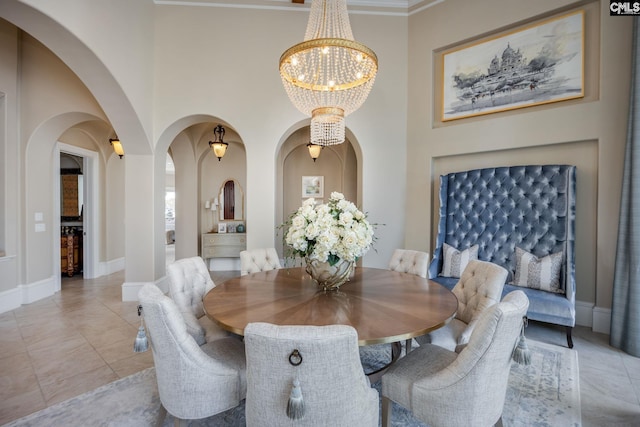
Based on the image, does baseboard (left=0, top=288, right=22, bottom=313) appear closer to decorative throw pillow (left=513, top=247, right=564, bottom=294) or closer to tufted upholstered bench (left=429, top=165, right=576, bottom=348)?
tufted upholstered bench (left=429, top=165, right=576, bottom=348)

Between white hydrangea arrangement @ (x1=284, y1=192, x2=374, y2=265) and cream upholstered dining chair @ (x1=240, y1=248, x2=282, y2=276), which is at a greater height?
white hydrangea arrangement @ (x1=284, y1=192, x2=374, y2=265)

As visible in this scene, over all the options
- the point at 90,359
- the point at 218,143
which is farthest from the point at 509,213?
the point at 218,143

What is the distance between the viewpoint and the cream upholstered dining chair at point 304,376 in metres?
1.03

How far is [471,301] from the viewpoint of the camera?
6.97 ft

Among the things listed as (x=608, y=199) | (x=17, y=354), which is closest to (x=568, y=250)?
(x=608, y=199)

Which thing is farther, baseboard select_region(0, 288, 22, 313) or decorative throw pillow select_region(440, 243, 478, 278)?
baseboard select_region(0, 288, 22, 313)

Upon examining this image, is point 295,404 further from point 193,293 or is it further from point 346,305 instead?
point 193,293

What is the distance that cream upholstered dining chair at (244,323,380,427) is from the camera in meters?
1.03

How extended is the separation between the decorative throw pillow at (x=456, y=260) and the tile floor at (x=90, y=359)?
2.88ft

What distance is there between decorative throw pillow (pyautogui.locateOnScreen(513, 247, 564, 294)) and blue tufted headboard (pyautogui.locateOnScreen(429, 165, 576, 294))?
7 cm

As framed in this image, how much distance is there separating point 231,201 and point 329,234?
4993 mm

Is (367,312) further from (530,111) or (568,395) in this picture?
(530,111)

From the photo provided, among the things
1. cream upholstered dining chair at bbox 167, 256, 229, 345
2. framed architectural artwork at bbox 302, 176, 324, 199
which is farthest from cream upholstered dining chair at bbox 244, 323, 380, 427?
framed architectural artwork at bbox 302, 176, 324, 199

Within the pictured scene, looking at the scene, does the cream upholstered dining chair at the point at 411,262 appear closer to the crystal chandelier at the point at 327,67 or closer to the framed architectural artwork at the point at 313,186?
the crystal chandelier at the point at 327,67
